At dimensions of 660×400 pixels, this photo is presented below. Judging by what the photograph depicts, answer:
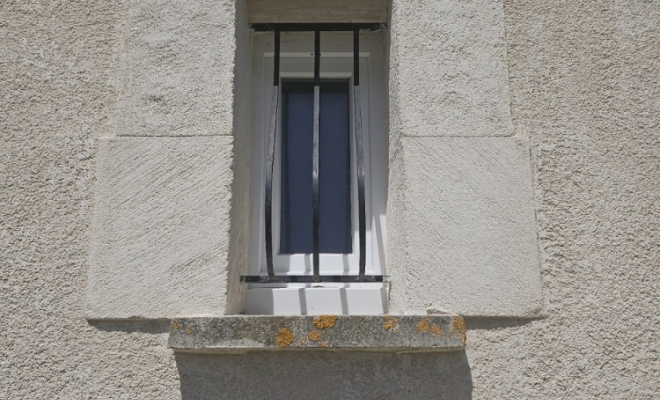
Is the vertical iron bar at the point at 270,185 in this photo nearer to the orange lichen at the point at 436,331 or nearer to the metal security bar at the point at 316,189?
the metal security bar at the point at 316,189

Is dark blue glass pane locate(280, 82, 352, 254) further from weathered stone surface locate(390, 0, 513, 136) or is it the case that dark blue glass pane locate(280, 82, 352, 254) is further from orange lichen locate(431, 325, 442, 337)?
orange lichen locate(431, 325, 442, 337)

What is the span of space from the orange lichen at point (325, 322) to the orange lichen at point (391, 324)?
153 millimetres

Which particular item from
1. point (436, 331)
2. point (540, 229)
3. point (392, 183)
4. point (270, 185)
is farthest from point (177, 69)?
point (540, 229)

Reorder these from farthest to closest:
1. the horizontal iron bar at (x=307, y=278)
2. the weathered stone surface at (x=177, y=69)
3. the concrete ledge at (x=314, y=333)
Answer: the horizontal iron bar at (x=307, y=278), the weathered stone surface at (x=177, y=69), the concrete ledge at (x=314, y=333)

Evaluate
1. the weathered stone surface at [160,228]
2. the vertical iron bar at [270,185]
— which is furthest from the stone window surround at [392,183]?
the vertical iron bar at [270,185]

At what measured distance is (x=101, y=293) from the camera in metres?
2.05

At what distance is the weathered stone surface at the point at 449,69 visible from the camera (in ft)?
7.27

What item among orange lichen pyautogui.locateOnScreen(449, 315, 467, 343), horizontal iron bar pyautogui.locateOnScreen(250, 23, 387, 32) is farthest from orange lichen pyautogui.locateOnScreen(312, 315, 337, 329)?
horizontal iron bar pyautogui.locateOnScreen(250, 23, 387, 32)

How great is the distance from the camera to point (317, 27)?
2.62 metres

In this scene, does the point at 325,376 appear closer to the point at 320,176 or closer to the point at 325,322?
the point at 325,322

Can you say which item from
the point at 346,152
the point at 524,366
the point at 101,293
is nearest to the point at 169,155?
the point at 101,293

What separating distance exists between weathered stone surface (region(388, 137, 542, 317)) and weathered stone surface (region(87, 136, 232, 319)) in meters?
0.62

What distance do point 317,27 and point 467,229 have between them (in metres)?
1.10

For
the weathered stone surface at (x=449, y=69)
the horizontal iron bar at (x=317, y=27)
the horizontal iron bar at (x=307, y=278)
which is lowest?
the horizontal iron bar at (x=307, y=278)
